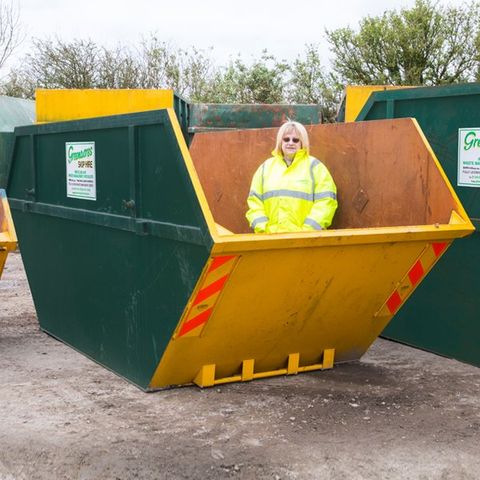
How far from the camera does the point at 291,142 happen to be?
4852mm

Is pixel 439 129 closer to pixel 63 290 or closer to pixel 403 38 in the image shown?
pixel 63 290

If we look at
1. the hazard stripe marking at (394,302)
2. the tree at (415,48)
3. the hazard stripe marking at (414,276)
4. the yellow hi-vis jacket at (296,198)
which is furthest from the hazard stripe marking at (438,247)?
the tree at (415,48)

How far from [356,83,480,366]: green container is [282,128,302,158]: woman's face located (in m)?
1.16

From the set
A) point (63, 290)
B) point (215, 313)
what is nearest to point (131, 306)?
point (215, 313)

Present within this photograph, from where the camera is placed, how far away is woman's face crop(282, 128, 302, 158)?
15.9 ft

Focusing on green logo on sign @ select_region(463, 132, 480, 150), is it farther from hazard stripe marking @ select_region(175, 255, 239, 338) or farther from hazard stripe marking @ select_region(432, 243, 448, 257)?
hazard stripe marking @ select_region(175, 255, 239, 338)

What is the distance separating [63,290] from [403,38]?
16.1 m

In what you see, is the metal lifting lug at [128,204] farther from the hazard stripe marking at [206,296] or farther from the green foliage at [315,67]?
the green foliage at [315,67]

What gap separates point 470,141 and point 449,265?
2.74ft

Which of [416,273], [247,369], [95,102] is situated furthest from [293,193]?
[95,102]

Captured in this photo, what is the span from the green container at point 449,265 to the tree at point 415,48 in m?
A: 14.6

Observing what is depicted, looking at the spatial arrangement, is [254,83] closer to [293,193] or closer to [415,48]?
[415,48]

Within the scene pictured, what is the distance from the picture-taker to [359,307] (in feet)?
15.6

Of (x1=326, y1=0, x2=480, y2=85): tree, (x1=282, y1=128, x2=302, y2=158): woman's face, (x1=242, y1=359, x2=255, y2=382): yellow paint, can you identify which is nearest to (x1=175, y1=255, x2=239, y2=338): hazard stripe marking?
(x1=242, y1=359, x2=255, y2=382): yellow paint
